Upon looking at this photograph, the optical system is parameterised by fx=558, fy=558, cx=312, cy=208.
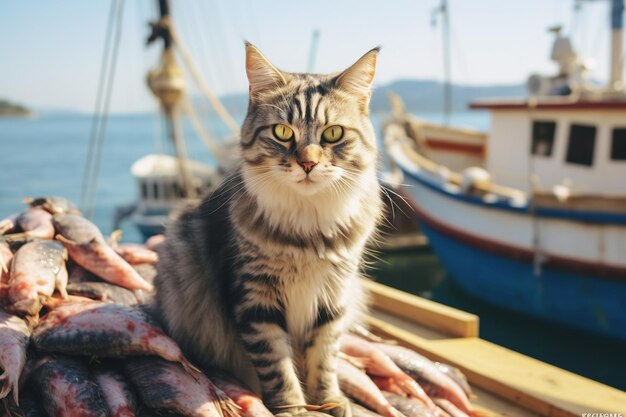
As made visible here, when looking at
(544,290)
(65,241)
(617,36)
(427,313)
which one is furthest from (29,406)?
(617,36)

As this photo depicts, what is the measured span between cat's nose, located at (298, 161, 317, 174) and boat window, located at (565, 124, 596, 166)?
7261 millimetres

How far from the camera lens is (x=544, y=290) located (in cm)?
796

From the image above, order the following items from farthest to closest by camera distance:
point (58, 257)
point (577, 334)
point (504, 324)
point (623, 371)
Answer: point (504, 324), point (577, 334), point (623, 371), point (58, 257)

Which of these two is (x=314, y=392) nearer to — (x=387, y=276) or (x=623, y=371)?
(x=623, y=371)

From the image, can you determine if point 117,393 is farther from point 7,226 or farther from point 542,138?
point 542,138

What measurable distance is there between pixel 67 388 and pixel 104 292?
0.77 m

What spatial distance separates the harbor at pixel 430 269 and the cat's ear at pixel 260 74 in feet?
0.09

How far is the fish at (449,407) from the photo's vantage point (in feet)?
8.17

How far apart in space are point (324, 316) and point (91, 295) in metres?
1.10

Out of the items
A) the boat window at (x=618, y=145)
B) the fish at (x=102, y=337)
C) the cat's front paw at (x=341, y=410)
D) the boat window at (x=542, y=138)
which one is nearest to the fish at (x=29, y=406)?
the fish at (x=102, y=337)

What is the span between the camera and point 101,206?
24.1 m

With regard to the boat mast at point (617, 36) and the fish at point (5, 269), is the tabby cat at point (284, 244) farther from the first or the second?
the boat mast at point (617, 36)

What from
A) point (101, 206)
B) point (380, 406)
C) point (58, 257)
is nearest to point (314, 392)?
point (380, 406)

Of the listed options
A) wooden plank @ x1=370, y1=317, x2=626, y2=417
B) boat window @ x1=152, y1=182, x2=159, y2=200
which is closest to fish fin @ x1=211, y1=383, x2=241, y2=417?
wooden plank @ x1=370, y1=317, x2=626, y2=417
